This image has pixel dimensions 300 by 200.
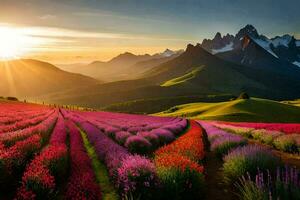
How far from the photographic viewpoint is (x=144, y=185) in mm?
9750

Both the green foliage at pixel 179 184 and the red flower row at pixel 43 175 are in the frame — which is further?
the green foliage at pixel 179 184

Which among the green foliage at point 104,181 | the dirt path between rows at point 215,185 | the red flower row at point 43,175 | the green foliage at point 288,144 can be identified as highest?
the red flower row at point 43,175

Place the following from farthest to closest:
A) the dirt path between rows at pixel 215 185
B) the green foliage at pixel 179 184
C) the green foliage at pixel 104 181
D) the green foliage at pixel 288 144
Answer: the green foliage at pixel 288 144
the green foliage at pixel 104 181
the dirt path between rows at pixel 215 185
the green foliage at pixel 179 184

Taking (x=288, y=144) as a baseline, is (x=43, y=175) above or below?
above

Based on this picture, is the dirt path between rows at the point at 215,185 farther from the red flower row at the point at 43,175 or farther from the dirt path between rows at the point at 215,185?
the red flower row at the point at 43,175

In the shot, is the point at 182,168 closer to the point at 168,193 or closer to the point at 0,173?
the point at 168,193

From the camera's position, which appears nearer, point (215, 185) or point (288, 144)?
point (215, 185)

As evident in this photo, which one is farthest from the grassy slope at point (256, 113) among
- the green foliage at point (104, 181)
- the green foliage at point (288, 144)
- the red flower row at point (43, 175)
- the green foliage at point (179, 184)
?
the green foliage at point (179, 184)

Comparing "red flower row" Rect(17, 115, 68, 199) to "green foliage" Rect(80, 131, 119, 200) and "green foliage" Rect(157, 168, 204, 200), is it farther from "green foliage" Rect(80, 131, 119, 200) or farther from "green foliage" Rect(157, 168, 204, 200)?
"green foliage" Rect(157, 168, 204, 200)

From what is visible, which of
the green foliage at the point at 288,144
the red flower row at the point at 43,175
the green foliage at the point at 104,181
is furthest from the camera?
the green foliage at the point at 288,144

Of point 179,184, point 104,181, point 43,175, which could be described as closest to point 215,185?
point 179,184

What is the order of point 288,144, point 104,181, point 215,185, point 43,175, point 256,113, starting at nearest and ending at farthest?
point 43,175 < point 215,185 < point 104,181 < point 288,144 < point 256,113

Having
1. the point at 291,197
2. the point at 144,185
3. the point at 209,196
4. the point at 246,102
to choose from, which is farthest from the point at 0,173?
the point at 246,102

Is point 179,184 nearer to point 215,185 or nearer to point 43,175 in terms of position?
point 215,185
